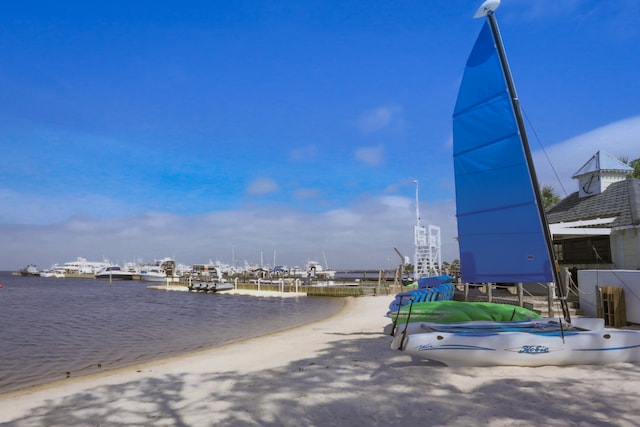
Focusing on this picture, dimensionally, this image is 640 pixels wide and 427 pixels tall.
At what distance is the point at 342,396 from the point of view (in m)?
6.57

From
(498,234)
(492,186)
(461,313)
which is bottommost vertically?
Answer: (461,313)

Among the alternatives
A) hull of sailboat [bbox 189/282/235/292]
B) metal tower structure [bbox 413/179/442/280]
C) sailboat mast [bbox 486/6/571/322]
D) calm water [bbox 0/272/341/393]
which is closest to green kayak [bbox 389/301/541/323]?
sailboat mast [bbox 486/6/571/322]

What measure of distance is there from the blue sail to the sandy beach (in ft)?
7.18

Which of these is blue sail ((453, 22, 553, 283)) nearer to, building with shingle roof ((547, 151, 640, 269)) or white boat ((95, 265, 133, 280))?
building with shingle roof ((547, 151, 640, 269))

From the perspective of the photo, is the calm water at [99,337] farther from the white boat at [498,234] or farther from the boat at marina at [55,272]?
the boat at marina at [55,272]

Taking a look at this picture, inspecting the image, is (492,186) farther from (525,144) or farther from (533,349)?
(533,349)

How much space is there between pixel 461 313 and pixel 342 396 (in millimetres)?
4905

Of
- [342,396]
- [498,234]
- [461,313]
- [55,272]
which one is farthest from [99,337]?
[55,272]

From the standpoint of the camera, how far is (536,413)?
18.0 ft

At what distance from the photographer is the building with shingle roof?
16.5 meters

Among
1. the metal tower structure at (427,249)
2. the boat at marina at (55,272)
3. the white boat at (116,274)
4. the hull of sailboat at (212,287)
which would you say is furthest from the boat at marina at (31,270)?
the metal tower structure at (427,249)

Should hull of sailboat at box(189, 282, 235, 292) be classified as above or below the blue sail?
below

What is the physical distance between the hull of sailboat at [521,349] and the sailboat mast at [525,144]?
2.58 feet

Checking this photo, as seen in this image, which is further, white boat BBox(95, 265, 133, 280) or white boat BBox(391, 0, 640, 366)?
white boat BBox(95, 265, 133, 280)
